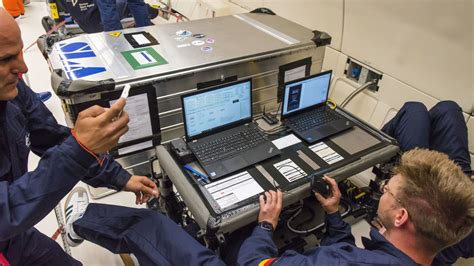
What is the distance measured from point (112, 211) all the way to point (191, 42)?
1.09 meters

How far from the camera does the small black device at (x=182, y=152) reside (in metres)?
1.61

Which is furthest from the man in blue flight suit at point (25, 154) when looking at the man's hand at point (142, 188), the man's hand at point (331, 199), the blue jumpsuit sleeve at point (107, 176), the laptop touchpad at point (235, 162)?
the man's hand at point (331, 199)

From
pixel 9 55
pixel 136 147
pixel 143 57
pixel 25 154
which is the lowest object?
pixel 136 147

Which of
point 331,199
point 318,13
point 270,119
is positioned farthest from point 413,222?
point 318,13

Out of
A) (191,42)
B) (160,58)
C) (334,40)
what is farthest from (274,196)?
(334,40)

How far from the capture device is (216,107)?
1.69m

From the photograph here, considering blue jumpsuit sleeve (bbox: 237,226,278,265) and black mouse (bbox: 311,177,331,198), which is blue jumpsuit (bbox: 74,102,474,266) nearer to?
blue jumpsuit sleeve (bbox: 237,226,278,265)

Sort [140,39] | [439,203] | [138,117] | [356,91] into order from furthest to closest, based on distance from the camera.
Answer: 1. [356,91]
2. [140,39]
3. [138,117]
4. [439,203]

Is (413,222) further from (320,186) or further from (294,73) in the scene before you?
(294,73)

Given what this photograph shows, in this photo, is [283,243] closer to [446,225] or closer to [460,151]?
[446,225]

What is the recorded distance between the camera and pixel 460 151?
1.90 metres

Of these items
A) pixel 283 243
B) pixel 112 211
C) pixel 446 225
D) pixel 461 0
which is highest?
pixel 461 0

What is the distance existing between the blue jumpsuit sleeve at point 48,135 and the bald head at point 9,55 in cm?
28

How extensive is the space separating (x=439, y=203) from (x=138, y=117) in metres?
1.42
